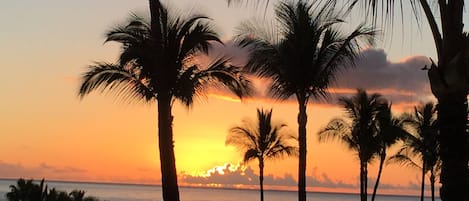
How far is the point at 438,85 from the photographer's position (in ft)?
28.9

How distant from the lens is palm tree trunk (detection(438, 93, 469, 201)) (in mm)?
8922

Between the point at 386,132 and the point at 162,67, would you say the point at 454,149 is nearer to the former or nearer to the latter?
the point at 162,67

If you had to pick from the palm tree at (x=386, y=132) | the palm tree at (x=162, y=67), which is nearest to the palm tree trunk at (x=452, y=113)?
the palm tree at (x=162, y=67)

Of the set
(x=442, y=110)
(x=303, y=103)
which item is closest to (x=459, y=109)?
(x=442, y=110)

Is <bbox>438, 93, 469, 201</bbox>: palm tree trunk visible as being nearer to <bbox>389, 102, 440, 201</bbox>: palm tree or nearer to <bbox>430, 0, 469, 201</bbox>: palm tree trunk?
<bbox>430, 0, 469, 201</bbox>: palm tree trunk

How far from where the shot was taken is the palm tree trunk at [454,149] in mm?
8922

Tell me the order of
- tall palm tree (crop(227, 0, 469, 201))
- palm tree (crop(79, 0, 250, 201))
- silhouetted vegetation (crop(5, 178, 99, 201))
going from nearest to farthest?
tall palm tree (crop(227, 0, 469, 201)), palm tree (crop(79, 0, 250, 201)), silhouetted vegetation (crop(5, 178, 99, 201))

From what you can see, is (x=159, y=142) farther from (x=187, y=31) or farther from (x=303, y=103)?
(x=303, y=103)

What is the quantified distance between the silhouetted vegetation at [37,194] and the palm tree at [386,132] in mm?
15196

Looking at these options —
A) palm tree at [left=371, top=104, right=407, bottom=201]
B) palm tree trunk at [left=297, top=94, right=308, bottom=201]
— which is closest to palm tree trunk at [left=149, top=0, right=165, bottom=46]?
palm tree trunk at [left=297, top=94, right=308, bottom=201]

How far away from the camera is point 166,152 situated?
16.5 meters

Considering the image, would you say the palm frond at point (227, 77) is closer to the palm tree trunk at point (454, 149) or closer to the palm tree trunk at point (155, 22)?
the palm tree trunk at point (155, 22)

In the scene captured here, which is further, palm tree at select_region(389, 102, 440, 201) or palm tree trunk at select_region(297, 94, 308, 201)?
palm tree at select_region(389, 102, 440, 201)

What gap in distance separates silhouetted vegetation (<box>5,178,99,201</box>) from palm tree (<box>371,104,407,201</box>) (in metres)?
15.2
